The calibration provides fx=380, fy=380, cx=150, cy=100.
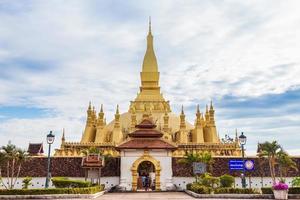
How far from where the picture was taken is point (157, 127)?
4659 centimetres

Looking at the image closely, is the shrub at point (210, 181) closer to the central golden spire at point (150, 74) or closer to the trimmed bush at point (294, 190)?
the trimmed bush at point (294, 190)

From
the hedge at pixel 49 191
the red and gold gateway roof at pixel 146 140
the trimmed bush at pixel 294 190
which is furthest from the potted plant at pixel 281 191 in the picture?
the hedge at pixel 49 191

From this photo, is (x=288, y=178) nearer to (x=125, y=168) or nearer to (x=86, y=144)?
(x=125, y=168)

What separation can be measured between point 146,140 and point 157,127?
551 inches

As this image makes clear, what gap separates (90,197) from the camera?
77.2 feet

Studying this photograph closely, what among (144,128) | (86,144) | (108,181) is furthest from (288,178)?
(86,144)

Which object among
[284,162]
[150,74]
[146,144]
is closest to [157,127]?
[150,74]

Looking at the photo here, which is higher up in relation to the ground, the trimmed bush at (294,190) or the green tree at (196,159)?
the green tree at (196,159)

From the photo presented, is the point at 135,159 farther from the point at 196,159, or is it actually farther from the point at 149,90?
the point at 149,90

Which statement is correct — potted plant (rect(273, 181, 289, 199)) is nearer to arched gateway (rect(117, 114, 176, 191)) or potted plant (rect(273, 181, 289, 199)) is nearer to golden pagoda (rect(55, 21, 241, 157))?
arched gateway (rect(117, 114, 176, 191))

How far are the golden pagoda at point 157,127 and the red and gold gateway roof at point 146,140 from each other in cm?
416

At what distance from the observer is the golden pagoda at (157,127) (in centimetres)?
4162

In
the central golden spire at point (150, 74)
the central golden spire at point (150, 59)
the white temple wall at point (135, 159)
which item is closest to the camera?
the white temple wall at point (135, 159)

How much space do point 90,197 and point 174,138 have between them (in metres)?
24.1
